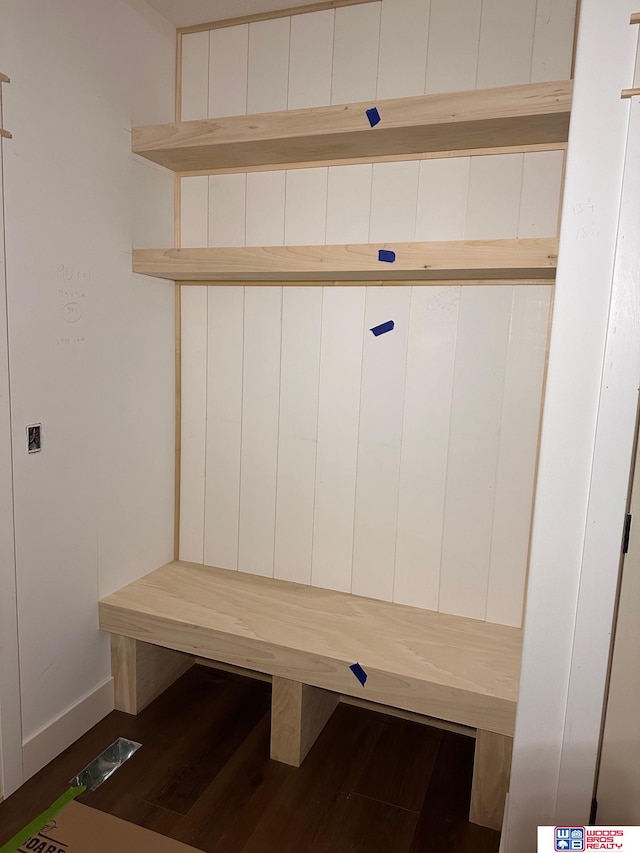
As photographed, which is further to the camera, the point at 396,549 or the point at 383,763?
the point at 396,549

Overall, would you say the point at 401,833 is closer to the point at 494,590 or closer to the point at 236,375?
the point at 494,590

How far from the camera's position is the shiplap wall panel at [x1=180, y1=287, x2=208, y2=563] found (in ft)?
7.77

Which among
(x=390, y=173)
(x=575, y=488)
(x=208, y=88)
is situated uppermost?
(x=208, y=88)

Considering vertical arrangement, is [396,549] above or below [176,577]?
above

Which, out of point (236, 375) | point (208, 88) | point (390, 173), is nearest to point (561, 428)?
point (390, 173)

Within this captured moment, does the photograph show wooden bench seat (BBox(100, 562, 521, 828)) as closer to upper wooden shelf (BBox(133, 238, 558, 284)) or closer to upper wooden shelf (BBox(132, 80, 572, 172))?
upper wooden shelf (BBox(133, 238, 558, 284))

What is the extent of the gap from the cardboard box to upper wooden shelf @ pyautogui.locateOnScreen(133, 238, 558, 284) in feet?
5.15

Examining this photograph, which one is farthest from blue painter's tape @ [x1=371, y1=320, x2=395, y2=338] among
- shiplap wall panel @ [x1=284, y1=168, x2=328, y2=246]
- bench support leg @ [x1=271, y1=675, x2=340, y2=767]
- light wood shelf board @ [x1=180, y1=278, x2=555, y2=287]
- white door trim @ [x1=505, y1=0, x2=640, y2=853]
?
bench support leg @ [x1=271, y1=675, x2=340, y2=767]

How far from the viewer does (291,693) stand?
6.38ft

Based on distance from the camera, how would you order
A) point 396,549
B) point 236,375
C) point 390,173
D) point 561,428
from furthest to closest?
point 236,375 → point 396,549 → point 390,173 → point 561,428

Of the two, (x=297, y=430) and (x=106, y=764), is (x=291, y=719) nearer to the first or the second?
(x=106, y=764)

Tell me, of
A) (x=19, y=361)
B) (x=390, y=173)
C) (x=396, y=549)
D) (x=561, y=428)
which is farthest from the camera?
(x=396, y=549)

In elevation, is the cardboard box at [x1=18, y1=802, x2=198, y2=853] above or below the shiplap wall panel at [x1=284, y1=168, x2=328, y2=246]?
below

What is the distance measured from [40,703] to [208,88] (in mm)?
2213
